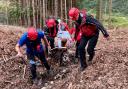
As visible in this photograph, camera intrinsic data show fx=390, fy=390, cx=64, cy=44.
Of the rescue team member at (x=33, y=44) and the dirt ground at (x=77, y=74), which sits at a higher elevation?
the rescue team member at (x=33, y=44)

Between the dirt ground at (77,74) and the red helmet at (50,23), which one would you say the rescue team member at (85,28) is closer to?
the dirt ground at (77,74)

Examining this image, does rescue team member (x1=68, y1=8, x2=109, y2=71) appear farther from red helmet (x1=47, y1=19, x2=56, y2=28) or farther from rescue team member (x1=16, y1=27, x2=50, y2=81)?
red helmet (x1=47, y1=19, x2=56, y2=28)

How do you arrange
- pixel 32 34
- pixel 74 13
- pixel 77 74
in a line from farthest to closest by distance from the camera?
pixel 32 34, pixel 77 74, pixel 74 13

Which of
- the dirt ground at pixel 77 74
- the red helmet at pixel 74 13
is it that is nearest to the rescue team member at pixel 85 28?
the red helmet at pixel 74 13

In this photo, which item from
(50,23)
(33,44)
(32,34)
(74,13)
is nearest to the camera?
(74,13)

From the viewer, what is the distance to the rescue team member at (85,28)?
1059cm

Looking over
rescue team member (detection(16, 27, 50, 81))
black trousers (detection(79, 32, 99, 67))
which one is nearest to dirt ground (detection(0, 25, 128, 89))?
black trousers (detection(79, 32, 99, 67))

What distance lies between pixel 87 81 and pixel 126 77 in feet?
3.39

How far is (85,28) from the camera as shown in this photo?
428 inches

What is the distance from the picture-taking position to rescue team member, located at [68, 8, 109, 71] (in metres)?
10.6

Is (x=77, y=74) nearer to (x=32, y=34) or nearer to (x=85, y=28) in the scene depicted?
(x=85, y=28)

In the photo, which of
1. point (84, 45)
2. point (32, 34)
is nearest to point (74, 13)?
point (84, 45)

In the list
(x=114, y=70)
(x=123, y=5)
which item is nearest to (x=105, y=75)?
(x=114, y=70)

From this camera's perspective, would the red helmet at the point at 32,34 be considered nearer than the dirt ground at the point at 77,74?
No
